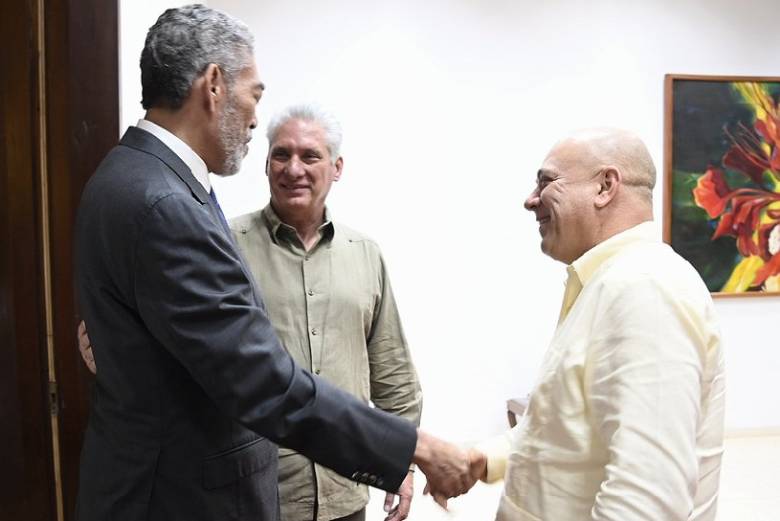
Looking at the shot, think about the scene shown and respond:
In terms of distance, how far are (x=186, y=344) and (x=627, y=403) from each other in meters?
0.73

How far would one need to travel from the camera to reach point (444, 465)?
1.54 m

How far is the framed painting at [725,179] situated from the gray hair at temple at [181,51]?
3.86 m

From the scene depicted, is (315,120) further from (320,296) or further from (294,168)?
(320,296)

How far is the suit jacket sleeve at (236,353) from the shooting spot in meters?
1.27

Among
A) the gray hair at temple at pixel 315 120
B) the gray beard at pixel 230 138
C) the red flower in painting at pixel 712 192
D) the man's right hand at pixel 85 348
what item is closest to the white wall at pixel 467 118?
the red flower in painting at pixel 712 192

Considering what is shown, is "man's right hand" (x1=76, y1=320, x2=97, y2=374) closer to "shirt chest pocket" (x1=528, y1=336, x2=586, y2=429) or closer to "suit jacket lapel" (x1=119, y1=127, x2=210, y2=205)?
"suit jacket lapel" (x1=119, y1=127, x2=210, y2=205)

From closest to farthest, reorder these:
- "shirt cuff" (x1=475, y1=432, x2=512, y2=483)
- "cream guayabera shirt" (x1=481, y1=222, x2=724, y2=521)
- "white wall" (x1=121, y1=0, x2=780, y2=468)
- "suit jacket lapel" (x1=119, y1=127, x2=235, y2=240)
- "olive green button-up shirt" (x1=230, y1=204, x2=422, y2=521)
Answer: "cream guayabera shirt" (x1=481, y1=222, x2=724, y2=521)
"suit jacket lapel" (x1=119, y1=127, x2=235, y2=240)
"shirt cuff" (x1=475, y1=432, x2=512, y2=483)
"olive green button-up shirt" (x1=230, y1=204, x2=422, y2=521)
"white wall" (x1=121, y1=0, x2=780, y2=468)

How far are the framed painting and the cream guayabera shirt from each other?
364cm

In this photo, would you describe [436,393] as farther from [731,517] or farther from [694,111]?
[694,111]

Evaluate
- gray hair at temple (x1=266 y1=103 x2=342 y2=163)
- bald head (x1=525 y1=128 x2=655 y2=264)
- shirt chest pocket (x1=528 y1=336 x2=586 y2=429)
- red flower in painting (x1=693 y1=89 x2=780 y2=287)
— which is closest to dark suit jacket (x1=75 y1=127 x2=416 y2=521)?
shirt chest pocket (x1=528 y1=336 x2=586 y2=429)

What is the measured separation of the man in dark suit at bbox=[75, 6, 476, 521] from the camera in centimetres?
129

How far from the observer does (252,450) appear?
1.45m

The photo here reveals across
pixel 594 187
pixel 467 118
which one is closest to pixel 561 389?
pixel 594 187

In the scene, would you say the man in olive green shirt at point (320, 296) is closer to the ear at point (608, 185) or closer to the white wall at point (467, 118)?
the ear at point (608, 185)
